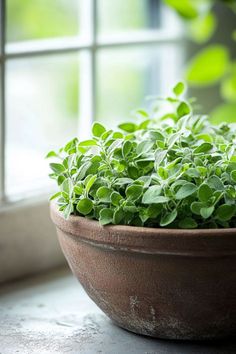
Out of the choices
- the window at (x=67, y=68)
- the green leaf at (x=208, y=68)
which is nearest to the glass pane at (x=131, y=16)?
the window at (x=67, y=68)

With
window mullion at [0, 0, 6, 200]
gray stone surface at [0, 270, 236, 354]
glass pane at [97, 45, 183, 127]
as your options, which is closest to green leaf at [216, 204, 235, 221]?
gray stone surface at [0, 270, 236, 354]

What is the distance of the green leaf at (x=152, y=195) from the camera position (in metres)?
1.14

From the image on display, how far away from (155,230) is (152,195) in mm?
51

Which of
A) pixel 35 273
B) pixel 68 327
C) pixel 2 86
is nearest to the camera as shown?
pixel 68 327

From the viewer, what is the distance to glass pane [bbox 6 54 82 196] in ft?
5.23

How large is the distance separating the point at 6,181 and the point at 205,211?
0.57 metres

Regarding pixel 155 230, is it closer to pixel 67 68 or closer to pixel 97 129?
pixel 97 129

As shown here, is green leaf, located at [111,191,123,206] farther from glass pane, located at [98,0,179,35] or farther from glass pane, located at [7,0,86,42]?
glass pane, located at [98,0,179,35]

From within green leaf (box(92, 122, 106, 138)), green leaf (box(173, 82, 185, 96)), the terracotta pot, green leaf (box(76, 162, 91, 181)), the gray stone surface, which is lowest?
the gray stone surface

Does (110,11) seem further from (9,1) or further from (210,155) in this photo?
(210,155)

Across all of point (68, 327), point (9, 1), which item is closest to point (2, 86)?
point (9, 1)

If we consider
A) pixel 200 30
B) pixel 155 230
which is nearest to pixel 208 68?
pixel 200 30

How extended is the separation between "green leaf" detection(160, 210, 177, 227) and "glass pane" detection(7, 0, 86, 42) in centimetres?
56

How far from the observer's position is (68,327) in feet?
4.36
